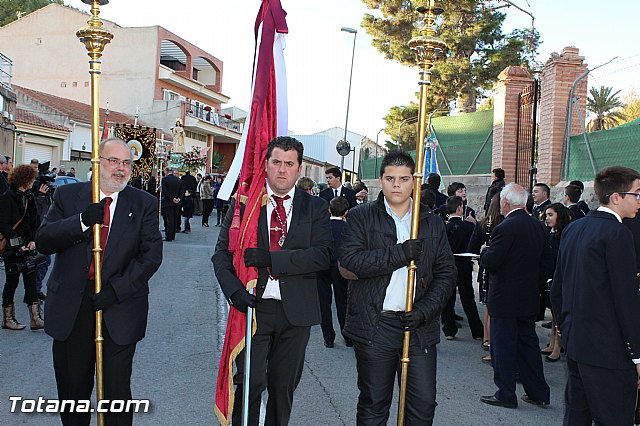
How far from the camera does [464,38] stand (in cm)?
2645

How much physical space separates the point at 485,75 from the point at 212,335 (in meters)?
21.8

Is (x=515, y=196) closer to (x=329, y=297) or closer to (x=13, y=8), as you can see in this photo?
(x=329, y=297)

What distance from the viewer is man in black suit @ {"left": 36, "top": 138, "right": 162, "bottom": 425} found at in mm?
3775

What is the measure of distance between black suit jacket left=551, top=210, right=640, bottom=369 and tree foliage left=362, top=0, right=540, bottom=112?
23002 mm

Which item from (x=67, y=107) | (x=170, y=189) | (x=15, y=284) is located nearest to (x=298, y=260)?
(x=15, y=284)

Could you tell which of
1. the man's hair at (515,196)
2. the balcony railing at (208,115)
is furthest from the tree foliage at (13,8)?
the man's hair at (515,196)

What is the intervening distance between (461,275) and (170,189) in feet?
37.1

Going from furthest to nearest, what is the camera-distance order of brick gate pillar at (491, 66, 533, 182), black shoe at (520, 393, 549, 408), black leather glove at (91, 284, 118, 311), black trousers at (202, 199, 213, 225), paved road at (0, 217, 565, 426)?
black trousers at (202, 199, 213, 225)
brick gate pillar at (491, 66, 533, 182)
black shoe at (520, 393, 549, 408)
paved road at (0, 217, 565, 426)
black leather glove at (91, 284, 118, 311)

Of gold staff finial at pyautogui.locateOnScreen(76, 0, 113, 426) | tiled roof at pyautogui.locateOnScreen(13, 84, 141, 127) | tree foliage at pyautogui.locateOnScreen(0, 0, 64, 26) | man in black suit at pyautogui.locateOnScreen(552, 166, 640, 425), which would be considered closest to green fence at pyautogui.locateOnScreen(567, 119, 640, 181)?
man in black suit at pyautogui.locateOnScreen(552, 166, 640, 425)

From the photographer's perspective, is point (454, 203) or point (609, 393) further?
point (454, 203)

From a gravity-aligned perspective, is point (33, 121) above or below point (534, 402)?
above

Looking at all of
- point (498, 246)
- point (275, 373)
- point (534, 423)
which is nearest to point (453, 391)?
point (534, 423)

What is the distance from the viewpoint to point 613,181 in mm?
3990

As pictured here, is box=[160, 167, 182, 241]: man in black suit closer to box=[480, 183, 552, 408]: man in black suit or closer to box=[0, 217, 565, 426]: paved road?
box=[0, 217, 565, 426]: paved road
